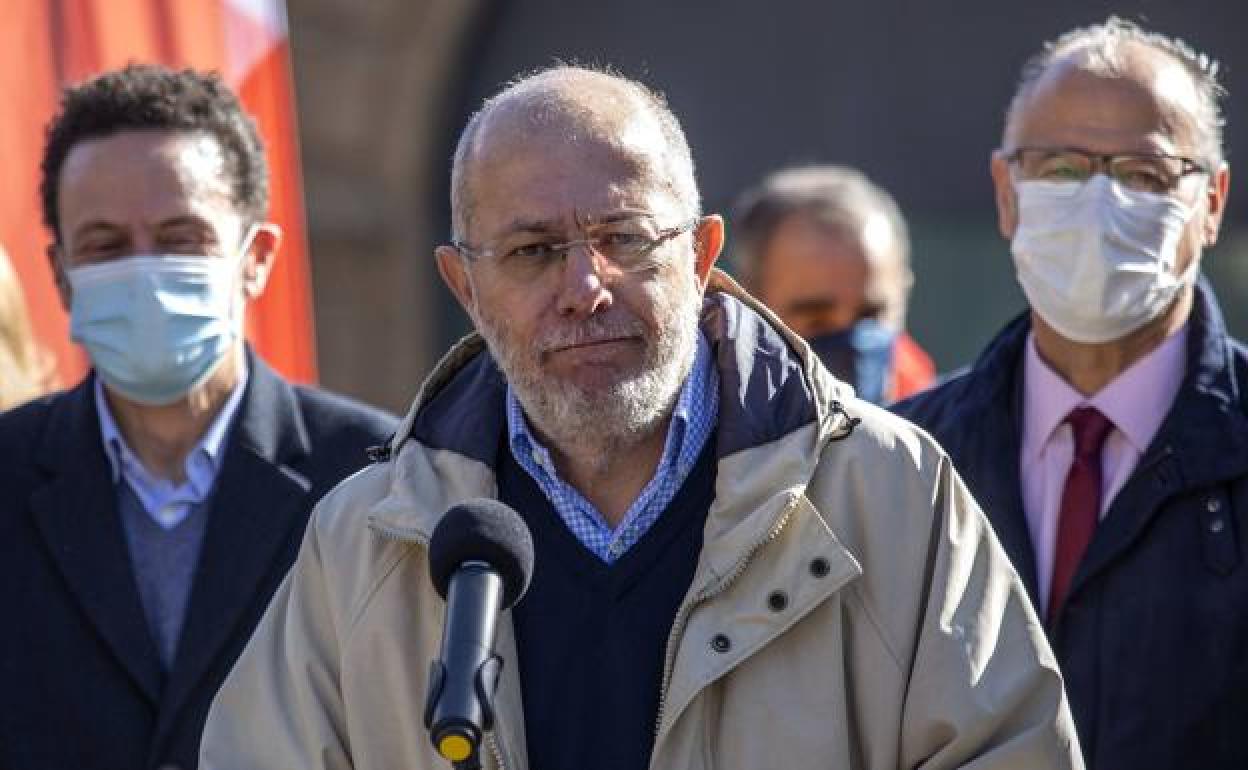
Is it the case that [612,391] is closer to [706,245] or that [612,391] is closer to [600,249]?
[600,249]

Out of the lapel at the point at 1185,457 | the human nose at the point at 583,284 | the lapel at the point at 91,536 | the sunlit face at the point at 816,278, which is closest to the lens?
the human nose at the point at 583,284

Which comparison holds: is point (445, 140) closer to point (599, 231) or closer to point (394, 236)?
point (394, 236)

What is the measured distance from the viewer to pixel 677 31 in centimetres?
1183

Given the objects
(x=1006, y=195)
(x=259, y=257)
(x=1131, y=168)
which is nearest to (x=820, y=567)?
(x=1131, y=168)

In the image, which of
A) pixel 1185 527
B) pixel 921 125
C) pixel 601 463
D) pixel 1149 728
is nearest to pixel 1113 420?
pixel 1185 527

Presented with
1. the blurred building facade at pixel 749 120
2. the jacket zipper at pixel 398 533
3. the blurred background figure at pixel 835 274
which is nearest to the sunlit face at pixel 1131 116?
the blurred background figure at pixel 835 274

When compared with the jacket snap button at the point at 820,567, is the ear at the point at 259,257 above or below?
above

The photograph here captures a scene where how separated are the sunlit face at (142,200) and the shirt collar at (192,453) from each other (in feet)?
1.15

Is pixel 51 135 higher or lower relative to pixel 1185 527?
higher

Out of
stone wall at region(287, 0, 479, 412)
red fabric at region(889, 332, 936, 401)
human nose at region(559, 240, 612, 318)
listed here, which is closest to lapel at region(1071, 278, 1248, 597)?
human nose at region(559, 240, 612, 318)

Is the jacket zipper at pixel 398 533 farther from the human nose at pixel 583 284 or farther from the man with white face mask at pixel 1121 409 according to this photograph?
the man with white face mask at pixel 1121 409

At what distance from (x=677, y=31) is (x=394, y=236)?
1741 millimetres

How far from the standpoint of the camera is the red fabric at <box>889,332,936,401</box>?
6672 mm

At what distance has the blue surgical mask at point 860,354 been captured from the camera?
20.5 ft
